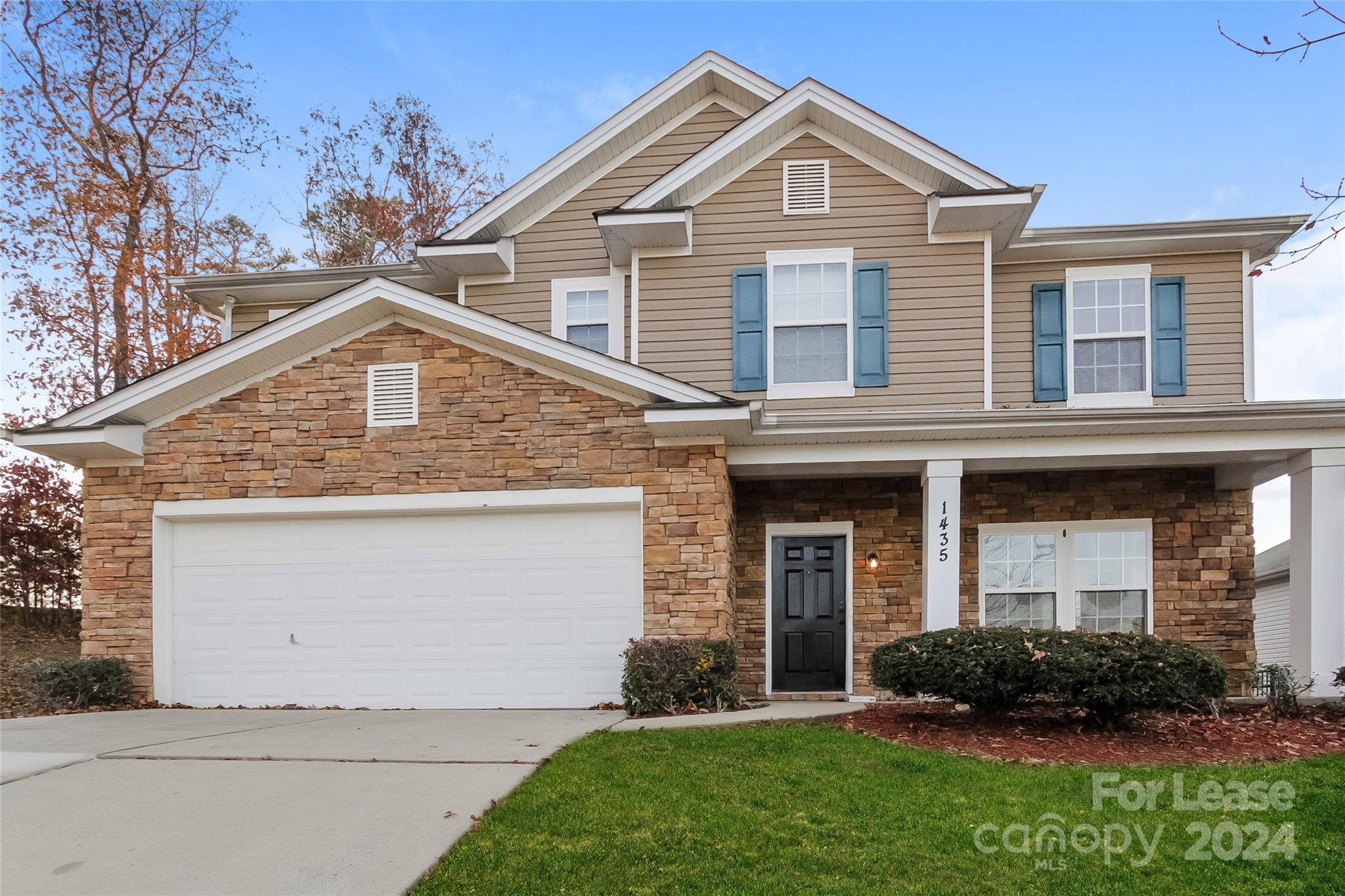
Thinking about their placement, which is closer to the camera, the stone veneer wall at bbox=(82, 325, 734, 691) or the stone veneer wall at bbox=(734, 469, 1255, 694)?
the stone veneer wall at bbox=(82, 325, 734, 691)

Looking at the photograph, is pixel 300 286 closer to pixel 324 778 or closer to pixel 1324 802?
pixel 324 778

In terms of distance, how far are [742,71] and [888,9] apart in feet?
7.37

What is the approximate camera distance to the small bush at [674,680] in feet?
28.0

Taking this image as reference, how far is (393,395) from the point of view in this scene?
31.9 ft

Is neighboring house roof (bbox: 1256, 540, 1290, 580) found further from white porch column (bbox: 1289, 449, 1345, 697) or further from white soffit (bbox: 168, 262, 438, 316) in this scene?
white soffit (bbox: 168, 262, 438, 316)

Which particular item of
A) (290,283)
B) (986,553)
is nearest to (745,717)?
(986,553)

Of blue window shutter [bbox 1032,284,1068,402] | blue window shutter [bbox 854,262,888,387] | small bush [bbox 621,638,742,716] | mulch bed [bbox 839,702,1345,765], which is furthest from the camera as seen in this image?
blue window shutter [bbox 1032,284,1068,402]

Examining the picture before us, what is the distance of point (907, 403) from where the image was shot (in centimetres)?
1056

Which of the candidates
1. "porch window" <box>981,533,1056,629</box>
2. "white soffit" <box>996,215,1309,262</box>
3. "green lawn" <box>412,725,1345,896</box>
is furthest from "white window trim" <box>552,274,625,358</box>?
"green lawn" <box>412,725,1345,896</box>

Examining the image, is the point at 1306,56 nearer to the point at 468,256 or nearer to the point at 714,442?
the point at 714,442

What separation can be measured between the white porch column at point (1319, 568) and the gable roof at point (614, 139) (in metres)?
7.53

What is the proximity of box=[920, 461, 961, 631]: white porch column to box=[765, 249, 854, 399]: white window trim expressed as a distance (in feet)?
5.34

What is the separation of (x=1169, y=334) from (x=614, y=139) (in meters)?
7.35

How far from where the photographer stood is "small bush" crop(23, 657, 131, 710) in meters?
9.40
